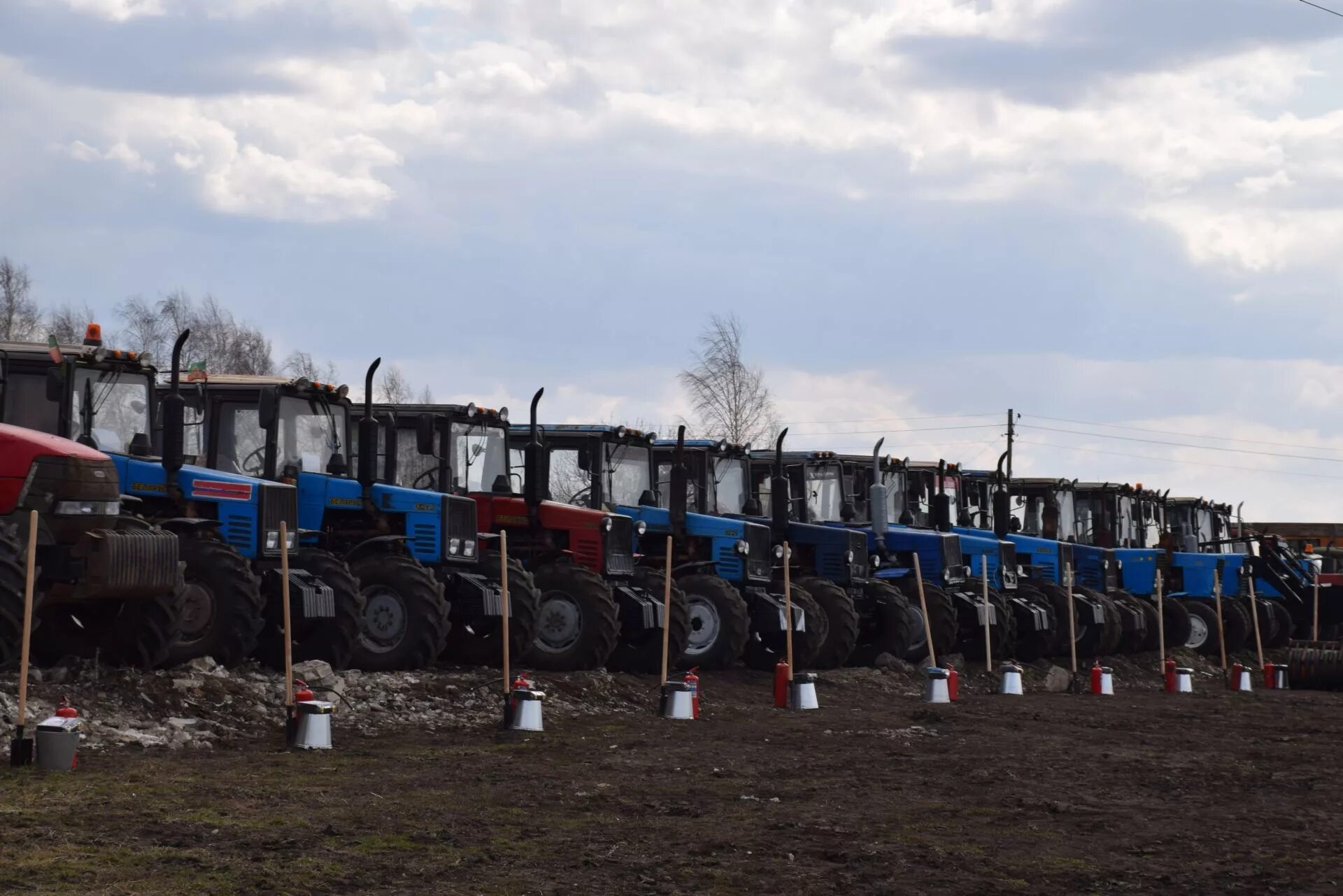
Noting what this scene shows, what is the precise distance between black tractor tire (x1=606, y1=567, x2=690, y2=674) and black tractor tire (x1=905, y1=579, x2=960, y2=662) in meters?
5.29

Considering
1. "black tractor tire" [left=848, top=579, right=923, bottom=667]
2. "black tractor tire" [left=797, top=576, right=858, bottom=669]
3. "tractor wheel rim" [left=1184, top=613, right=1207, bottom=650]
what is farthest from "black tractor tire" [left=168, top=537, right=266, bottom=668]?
"tractor wheel rim" [left=1184, top=613, right=1207, bottom=650]

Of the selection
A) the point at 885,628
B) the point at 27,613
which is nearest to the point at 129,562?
the point at 27,613

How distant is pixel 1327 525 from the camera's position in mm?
41125

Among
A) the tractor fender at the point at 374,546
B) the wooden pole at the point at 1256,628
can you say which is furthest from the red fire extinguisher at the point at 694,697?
the wooden pole at the point at 1256,628

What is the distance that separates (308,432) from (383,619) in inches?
70.3

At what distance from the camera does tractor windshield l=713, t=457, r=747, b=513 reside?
21.9 metres

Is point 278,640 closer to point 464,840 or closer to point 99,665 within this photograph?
point 99,665

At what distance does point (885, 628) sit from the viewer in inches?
894

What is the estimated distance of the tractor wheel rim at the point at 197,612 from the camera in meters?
13.4

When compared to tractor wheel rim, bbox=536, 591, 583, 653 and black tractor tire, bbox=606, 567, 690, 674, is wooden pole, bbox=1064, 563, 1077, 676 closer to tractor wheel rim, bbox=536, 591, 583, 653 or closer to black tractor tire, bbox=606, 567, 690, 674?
black tractor tire, bbox=606, 567, 690, 674

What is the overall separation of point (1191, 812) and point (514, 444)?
10677 mm

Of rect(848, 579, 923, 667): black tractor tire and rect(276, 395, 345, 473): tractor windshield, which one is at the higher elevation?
rect(276, 395, 345, 473): tractor windshield

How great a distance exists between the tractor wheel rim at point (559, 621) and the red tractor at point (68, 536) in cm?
580

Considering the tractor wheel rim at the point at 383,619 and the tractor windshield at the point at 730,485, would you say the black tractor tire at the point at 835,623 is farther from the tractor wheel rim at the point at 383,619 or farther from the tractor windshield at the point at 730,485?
the tractor wheel rim at the point at 383,619
